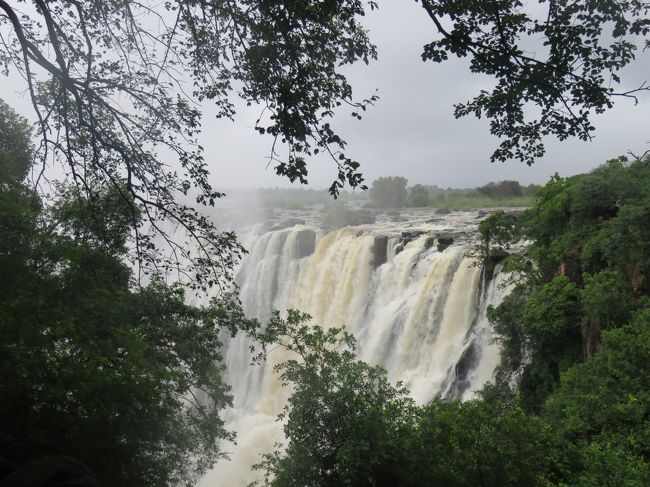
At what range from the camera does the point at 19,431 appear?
4.72 metres

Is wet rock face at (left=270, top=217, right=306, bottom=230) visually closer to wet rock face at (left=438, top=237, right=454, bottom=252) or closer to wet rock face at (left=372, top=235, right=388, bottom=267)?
wet rock face at (left=372, top=235, right=388, bottom=267)

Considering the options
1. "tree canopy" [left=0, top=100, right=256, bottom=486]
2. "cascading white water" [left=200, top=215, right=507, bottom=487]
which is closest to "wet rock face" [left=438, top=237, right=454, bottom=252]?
"cascading white water" [left=200, top=215, right=507, bottom=487]

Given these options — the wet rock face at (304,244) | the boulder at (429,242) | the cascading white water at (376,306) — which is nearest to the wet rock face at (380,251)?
the cascading white water at (376,306)

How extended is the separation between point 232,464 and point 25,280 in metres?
13.5

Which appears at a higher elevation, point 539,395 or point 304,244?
point 304,244

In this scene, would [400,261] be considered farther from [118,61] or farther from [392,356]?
[118,61]

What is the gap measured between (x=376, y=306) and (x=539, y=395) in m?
7.86

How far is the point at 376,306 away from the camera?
18422mm

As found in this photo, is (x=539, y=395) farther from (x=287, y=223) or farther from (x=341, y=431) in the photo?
(x=287, y=223)

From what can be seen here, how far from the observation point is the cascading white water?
14.2 m

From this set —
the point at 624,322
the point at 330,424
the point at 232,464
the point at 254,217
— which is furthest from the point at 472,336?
the point at 254,217

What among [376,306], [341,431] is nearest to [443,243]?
[376,306]

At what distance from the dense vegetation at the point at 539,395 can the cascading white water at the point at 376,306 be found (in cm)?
175

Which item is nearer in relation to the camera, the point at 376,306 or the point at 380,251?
the point at 376,306
